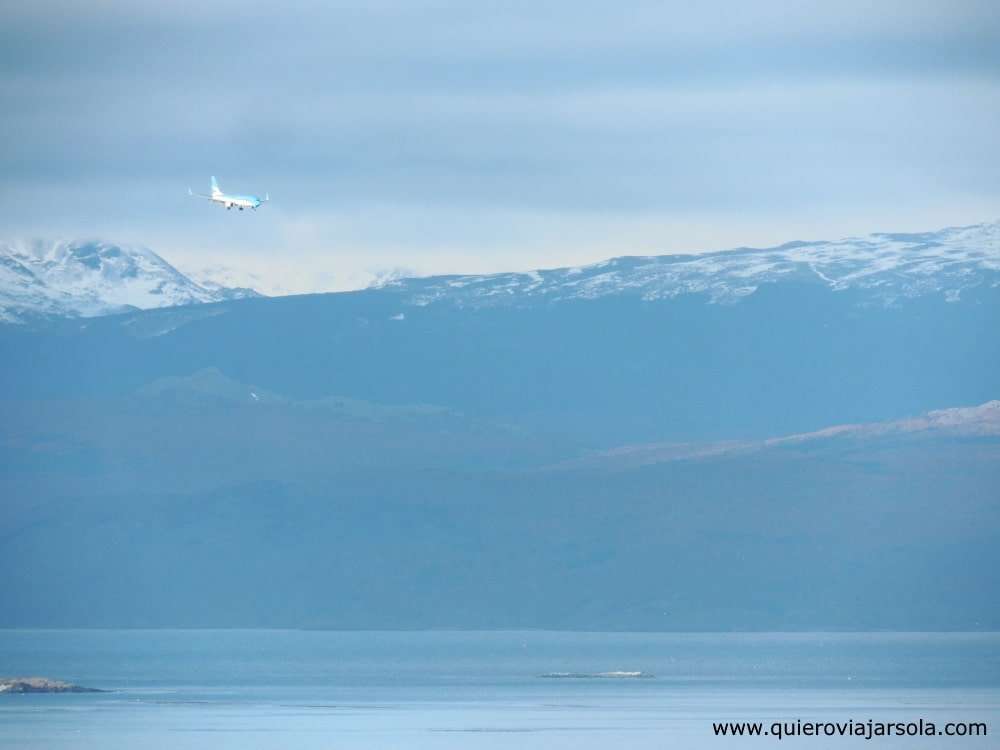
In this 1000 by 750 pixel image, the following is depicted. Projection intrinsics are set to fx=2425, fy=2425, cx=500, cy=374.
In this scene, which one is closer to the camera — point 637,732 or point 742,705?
point 637,732

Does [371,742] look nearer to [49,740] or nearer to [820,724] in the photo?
[49,740]

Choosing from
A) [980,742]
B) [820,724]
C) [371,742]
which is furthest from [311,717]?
[980,742]

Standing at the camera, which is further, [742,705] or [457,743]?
[742,705]

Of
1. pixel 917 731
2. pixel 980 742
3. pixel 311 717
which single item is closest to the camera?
pixel 980 742

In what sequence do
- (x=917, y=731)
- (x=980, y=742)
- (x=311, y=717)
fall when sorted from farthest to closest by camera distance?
1. (x=311, y=717)
2. (x=917, y=731)
3. (x=980, y=742)

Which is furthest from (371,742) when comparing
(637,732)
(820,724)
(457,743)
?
(820,724)

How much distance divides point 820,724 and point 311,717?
130 feet

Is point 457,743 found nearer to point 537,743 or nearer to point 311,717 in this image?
point 537,743

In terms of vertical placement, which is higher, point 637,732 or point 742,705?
point 742,705

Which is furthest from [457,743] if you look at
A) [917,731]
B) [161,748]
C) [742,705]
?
[742,705]

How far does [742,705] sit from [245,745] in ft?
175

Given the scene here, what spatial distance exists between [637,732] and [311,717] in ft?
102

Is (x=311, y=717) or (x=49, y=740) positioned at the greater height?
(x=311, y=717)

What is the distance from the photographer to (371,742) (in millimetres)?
156375
